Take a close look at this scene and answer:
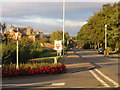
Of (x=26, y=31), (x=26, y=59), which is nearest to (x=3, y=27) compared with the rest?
(x=26, y=59)

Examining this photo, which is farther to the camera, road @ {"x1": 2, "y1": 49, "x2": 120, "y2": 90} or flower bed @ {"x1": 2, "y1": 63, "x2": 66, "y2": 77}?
flower bed @ {"x1": 2, "y1": 63, "x2": 66, "y2": 77}

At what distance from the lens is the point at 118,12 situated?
41.0 m

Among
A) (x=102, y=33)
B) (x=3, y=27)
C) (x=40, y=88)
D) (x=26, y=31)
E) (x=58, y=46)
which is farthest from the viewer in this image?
(x=26, y=31)

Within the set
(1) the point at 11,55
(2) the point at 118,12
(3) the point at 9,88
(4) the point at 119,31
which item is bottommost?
(3) the point at 9,88

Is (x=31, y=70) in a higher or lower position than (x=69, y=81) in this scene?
higher

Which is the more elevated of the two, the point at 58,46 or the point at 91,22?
the point at 91,22

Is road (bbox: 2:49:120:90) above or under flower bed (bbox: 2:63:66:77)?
under

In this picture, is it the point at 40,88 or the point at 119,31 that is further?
the point at 119,31

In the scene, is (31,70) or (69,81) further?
(31,70)

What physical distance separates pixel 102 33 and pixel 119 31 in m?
16.4

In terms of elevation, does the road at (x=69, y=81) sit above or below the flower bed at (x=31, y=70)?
below

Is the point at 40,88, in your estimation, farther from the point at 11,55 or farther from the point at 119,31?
the point at 119,31

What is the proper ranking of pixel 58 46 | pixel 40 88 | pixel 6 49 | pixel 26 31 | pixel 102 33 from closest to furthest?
1. pixel 40 88
2. pixel 58 46
3. pixel 6 49
4. pixel 102 33
5. pixel 26 31

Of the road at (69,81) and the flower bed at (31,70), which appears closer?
the road at (69,81)
